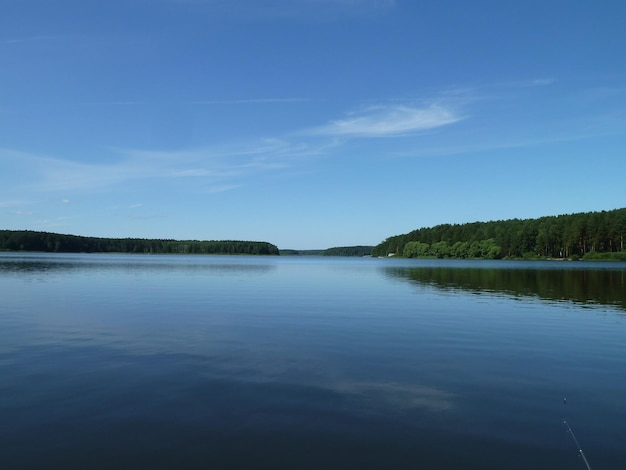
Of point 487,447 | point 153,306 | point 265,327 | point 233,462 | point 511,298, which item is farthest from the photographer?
point 511,298

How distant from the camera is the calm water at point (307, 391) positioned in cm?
938

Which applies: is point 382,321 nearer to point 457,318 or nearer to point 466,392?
point 457,318

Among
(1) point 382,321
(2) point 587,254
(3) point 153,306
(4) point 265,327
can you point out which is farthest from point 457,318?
(2) point 587,254

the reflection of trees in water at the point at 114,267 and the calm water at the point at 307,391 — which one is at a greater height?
the reflection of trees in water at the point at 114,267

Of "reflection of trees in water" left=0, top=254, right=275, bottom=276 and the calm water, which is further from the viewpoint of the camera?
"reflection of trees in water" left=0, top=254, right=275, bottom=276

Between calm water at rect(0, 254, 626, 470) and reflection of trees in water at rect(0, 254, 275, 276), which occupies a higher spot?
reflection of trees in water at rect(0, 254, 275, 276)

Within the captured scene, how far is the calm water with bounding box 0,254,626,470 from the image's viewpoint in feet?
30.8

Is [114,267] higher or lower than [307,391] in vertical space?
higher

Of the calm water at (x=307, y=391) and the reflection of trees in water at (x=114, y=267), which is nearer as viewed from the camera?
the calm water at (x=307, y=391)

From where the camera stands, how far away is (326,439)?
9984 mm

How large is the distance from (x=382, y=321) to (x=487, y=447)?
17609 millimetres

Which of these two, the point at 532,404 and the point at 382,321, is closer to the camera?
the point at 532,404

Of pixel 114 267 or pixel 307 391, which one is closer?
pixel 307 391

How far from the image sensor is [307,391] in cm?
1338
